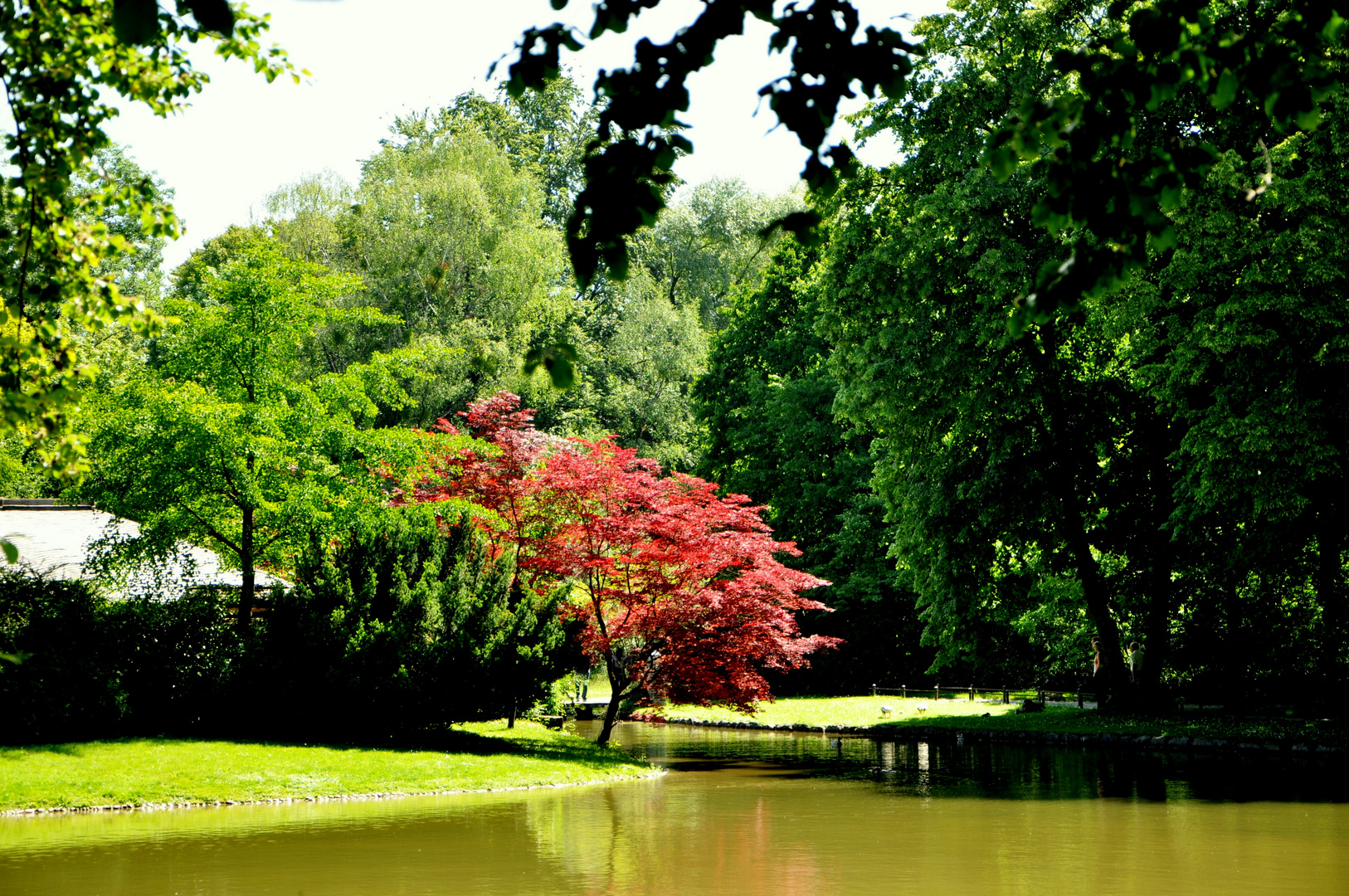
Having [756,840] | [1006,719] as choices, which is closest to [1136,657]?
[1006,719]

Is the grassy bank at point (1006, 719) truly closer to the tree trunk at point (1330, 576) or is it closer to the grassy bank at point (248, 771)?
the tree trunk at point (1330, 576)

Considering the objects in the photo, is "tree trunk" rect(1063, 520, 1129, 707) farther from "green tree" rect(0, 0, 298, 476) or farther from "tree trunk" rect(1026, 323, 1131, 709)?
"green tree" rect(0, 0, 298, 476)

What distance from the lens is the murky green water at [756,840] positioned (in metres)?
8.91

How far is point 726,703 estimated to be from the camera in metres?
18.0

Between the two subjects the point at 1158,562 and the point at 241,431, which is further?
the point at 1158,562

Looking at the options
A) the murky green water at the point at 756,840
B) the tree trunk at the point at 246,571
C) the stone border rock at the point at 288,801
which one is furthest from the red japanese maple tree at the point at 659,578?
the tree trunk at the point at 246,571

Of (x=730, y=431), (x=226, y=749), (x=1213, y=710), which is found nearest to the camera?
(x=226, y=749)

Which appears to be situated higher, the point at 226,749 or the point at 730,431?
the point at 730,431

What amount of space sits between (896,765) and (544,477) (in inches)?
278

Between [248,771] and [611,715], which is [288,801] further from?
[611,715]

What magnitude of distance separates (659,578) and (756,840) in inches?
298

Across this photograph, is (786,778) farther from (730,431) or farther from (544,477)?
(730,431)

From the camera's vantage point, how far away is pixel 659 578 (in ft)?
60.0

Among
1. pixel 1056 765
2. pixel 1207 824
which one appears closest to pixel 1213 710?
pixel 1056 765
